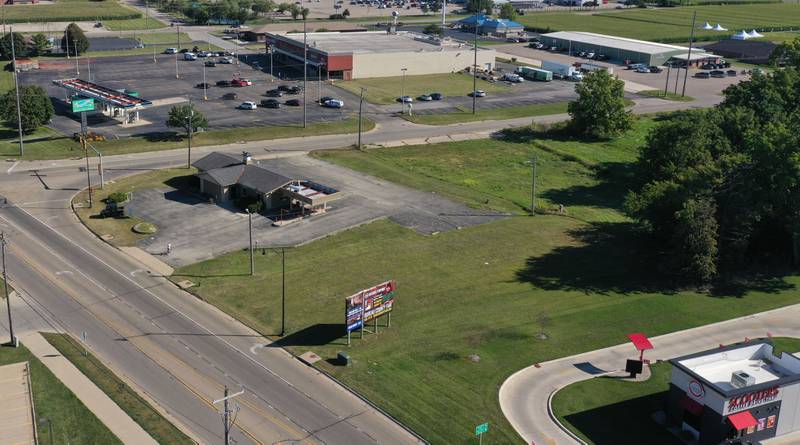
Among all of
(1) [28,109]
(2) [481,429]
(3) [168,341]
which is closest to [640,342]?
(2) [481,429]

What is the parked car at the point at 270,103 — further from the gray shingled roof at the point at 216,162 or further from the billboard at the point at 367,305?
the billboard at the point at 367,305

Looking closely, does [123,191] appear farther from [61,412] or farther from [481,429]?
[481,429]

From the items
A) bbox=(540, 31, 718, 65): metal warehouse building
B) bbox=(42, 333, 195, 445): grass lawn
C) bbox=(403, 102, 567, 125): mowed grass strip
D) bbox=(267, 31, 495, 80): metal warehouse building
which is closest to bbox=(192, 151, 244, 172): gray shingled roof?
bbox=(42, 333, 195, 445): grass lawn

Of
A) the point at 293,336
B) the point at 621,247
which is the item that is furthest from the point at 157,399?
the point at 621,247

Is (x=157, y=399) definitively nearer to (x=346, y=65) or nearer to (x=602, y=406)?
(x=602, y=406)

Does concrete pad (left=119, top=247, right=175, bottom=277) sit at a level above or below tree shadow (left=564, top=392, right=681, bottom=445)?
above

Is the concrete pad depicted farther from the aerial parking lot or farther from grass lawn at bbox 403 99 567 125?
grass lawn at bbox 403 99 567 125
